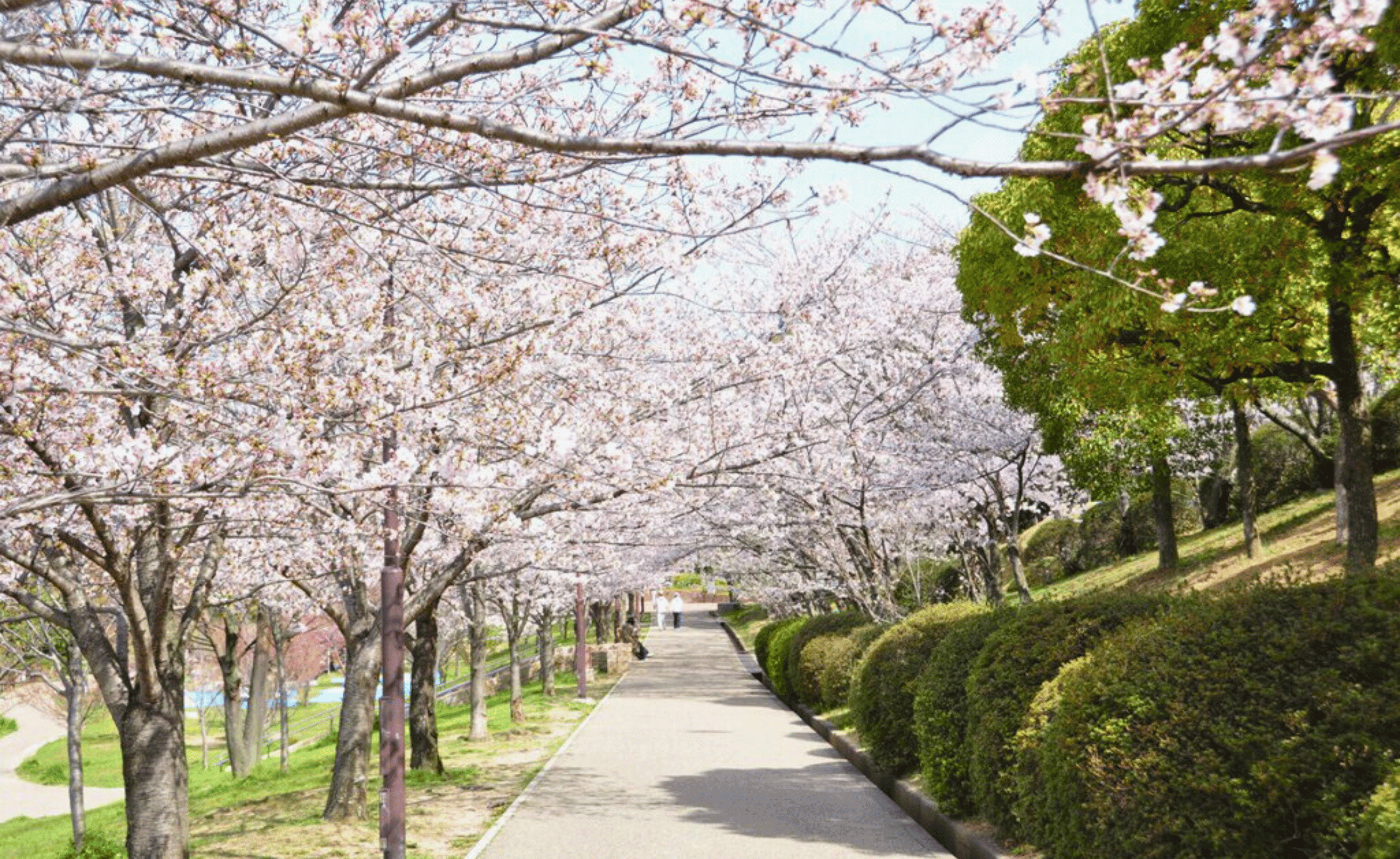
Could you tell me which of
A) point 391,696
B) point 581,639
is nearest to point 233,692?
point 581,639

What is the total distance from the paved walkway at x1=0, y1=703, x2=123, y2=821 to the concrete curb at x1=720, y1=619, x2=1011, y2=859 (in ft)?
52.9

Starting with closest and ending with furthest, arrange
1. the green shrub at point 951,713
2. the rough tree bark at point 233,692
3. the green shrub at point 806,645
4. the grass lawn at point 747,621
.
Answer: the green shrub at point 951,713
the green shrub at point 806,645
the rough tree bark at point 233,692
the grass lawn at point 747,621

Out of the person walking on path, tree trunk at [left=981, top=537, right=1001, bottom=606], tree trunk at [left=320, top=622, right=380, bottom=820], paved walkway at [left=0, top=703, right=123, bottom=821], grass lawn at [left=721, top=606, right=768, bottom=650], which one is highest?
tree trunk at [left=981, top=537, right=1001, bottom=606]

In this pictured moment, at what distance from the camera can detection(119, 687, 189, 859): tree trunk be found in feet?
27.9

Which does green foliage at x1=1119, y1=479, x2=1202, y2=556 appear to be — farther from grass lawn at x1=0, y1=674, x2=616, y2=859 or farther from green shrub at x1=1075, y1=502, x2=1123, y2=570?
grass lawn at x1=0, y1=674, x2=616, y2=859

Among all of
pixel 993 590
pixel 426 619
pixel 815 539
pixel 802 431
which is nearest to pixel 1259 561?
pixel 993 590

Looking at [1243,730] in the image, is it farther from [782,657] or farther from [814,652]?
[782,657]

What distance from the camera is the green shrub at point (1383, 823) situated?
12.4 feet

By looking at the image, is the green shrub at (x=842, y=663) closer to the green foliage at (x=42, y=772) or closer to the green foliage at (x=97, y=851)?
the green foliage at (x=97, y=851)

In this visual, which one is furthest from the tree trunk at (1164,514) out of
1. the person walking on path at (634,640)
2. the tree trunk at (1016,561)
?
the person walking on path at (634,640)

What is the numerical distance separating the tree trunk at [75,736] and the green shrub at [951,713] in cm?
1311

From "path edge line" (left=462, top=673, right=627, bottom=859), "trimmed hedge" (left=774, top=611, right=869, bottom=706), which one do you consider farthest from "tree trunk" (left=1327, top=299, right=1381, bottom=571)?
"path edge line" (left=462, top=673, right=627, bottom=859)

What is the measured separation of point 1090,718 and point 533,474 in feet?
14.4

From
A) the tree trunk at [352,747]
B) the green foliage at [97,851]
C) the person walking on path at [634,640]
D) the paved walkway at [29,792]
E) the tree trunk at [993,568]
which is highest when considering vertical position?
the tree trunk at [993,568]
